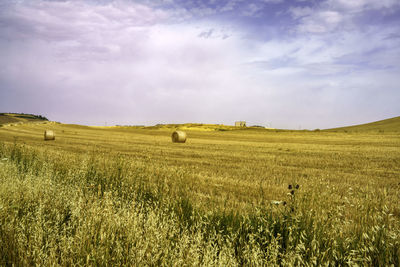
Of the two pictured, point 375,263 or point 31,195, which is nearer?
point 375,263

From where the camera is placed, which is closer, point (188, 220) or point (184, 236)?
point (184, 236)

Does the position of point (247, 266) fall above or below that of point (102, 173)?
below

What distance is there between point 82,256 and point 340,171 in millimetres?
12168

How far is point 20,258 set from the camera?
10.7 ft

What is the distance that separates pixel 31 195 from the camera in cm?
509

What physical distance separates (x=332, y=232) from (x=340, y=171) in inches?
398

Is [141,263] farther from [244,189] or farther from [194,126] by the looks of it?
[194,126]

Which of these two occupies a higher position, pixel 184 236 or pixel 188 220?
pixel 184 236

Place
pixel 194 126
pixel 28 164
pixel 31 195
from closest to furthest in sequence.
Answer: pixel 31 195
pixel 28 164
pixel 194 126

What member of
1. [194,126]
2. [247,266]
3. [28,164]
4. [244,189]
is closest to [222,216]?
[247,266]

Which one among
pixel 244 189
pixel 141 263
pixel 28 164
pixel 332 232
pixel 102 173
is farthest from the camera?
pixel 28 164

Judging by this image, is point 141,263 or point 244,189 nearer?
point 141,263

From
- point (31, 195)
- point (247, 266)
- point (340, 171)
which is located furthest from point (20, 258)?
point (340, 171)

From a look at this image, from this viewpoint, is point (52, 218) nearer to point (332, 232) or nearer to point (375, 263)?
point (332, 232)
